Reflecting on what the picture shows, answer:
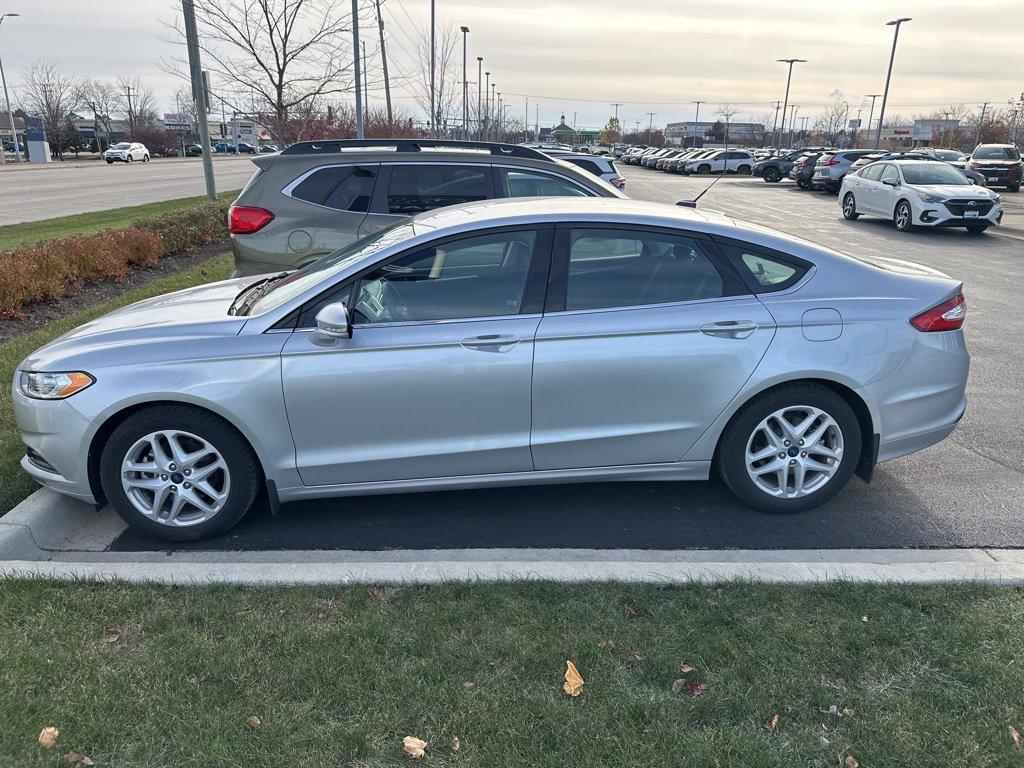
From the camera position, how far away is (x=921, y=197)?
17812mm

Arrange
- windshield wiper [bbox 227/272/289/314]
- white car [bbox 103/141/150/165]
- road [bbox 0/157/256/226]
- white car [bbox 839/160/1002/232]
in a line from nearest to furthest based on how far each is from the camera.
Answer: windshield wiper [bbox 227/272/289/314], white car [bbox 839/160/1002/232], road [bbox 0/157/256/226], white car [bbox 103/141/150/165]

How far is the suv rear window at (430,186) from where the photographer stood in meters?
7.50

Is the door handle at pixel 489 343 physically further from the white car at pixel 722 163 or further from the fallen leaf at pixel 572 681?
the white car at pixel 722 163

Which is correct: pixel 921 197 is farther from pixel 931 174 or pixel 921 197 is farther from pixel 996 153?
pixel 996 153

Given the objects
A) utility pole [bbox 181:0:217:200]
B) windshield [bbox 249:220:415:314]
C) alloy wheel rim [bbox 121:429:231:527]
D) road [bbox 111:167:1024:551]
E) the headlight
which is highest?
utility pole [bbox 181:0:217:200]

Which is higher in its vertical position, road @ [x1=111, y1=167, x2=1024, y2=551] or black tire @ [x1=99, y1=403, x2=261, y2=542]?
black tire @ [x1=99, y1=403, x2=261, y2=542]

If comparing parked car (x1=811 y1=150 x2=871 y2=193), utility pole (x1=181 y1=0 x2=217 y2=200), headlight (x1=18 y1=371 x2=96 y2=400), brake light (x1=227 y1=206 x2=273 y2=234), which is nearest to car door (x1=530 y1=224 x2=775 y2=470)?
headlight (x1=18 y1=371 x2=96 y2=400)

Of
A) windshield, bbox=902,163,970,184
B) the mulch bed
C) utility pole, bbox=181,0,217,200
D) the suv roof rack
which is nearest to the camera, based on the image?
the mulch bed

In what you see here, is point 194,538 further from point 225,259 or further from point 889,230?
point 889,230

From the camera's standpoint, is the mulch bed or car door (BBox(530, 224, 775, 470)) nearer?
car door (BBox(530, 224, 775, 470))

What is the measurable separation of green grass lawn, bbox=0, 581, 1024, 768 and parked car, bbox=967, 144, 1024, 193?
113 ft

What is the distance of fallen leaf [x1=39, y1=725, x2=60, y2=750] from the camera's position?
2.54m

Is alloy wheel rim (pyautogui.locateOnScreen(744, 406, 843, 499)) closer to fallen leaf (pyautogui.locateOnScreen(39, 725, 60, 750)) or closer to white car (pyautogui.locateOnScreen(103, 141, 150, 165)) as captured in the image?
fallen leaf (pyautogui.locateOnScreen(39, 725, 60, 750))

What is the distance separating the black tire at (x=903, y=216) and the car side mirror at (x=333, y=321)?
17.9 metres
